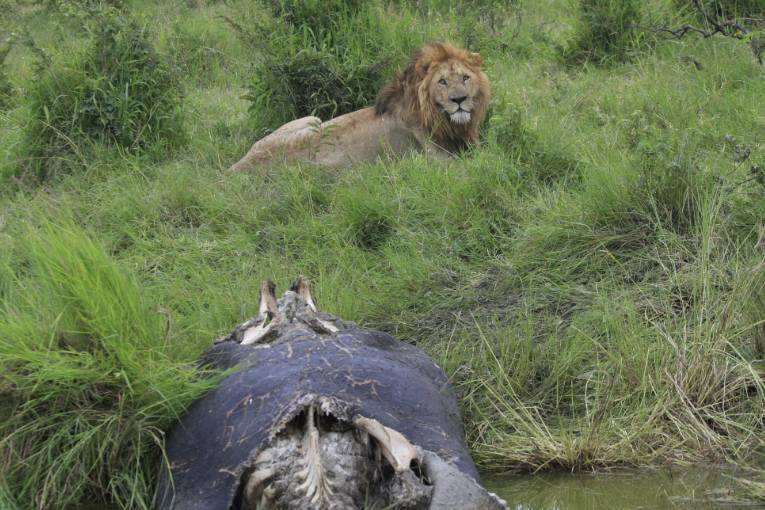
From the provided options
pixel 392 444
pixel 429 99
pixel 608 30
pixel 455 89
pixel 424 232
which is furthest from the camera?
pixel 608 30

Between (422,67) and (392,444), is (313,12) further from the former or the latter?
(392,444)

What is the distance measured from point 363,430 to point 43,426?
1.23 meters

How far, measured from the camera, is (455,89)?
770cm

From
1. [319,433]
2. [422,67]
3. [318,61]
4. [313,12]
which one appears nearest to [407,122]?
[422,67]

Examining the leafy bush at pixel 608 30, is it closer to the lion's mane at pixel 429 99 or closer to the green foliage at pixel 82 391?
the lion's mane at pixel 429 99

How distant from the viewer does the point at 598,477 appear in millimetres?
4105

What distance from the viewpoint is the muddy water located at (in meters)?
3.80

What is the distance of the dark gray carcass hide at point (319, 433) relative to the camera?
10.3ft

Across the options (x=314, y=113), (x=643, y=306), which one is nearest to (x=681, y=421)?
(x=643, y=306)

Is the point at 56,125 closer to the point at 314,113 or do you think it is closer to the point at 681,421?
the point at 314,113

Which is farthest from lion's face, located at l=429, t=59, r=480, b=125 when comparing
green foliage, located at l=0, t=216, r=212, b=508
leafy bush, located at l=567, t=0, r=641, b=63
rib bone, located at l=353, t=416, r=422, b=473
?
rib bone, located at l=353, t=416, r=422, b=473

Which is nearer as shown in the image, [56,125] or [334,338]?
[334,338]

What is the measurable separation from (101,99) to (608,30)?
4.01 meters

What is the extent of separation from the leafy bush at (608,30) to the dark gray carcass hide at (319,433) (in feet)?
17.3
